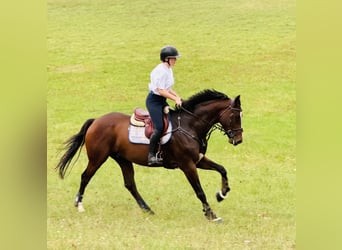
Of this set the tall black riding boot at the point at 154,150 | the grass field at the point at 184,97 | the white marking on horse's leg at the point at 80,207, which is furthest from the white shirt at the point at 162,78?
the white marking on horse's leg at the point at 80,207

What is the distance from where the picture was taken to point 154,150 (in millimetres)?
5664

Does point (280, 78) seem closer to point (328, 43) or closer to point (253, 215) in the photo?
point (253, 215)

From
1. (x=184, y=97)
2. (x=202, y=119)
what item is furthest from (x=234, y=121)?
(x=184, y=97)

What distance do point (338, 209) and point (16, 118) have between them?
7.16ft

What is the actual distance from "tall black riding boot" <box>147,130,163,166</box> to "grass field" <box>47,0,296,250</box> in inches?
24.1

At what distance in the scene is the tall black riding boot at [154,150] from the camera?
5.60 m

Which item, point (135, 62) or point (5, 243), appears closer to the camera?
point (5, 243)

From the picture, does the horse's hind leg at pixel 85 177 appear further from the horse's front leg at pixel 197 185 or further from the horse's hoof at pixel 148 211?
the horse's front leg at pixel 197 185

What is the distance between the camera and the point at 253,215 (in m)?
5.93

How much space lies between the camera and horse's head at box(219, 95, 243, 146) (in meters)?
5.54

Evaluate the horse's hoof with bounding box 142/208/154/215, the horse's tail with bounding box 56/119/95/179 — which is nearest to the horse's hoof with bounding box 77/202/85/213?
the horse's tail with bounding box 56/119/95/179

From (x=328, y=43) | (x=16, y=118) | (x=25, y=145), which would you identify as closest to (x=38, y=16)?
(x=16, y=118)

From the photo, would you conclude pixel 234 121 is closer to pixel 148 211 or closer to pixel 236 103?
pixel 236 103

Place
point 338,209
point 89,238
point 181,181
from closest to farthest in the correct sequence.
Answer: point 338,209
point 89,238
point 181,181
